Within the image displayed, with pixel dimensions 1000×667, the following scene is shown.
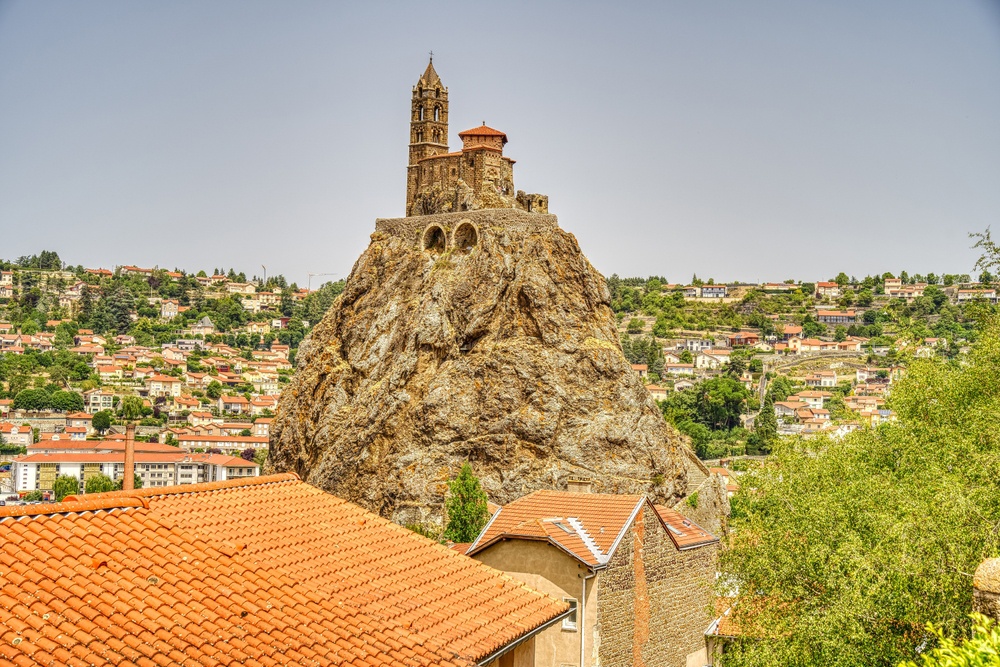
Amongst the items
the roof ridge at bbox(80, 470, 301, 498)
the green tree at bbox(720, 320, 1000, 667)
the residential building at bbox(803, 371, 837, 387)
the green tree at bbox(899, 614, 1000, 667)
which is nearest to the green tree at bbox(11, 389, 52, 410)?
the residential building at bbox(803, 371, 837, 387)

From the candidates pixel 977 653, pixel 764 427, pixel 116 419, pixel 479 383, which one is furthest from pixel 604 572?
pixel 116 419

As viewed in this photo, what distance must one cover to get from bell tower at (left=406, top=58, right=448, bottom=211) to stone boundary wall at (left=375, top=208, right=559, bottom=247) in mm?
8632

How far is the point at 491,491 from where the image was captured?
65375 mm

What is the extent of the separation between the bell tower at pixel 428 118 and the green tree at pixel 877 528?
59.8 metres

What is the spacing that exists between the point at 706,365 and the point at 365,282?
121349 mm

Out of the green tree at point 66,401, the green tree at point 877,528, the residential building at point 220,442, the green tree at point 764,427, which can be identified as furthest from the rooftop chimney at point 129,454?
the green tree at point 66,401

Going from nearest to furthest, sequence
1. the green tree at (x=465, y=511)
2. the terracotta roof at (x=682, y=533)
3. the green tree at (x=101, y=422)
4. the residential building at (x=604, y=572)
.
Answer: the residential building at (x=604, y=572)
the terracotta roof at (x=682, y=533)
the green tree at (x=465, y=511)
the green tree at (x=101, y=422)

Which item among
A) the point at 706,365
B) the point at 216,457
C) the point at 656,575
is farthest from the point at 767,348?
the point at 656,575

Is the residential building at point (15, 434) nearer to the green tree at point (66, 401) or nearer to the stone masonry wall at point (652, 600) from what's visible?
the green tree at point (66, 401)

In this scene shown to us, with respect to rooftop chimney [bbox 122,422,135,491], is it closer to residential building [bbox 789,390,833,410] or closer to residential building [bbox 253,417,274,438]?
residential building [bbox 253,417,274,438]

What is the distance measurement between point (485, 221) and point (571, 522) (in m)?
50.6

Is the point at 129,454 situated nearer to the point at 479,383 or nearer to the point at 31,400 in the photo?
the point at 479,383

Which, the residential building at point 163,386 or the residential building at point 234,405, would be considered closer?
the residential building at point 163,386

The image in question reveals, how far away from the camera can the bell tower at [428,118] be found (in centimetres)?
8262
